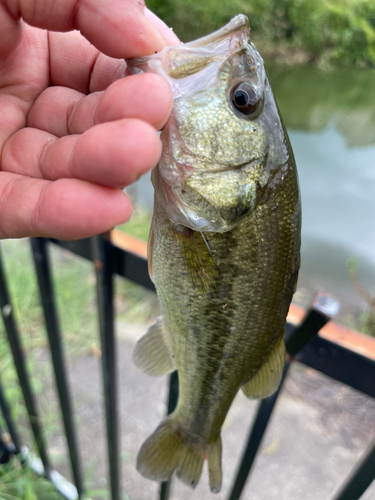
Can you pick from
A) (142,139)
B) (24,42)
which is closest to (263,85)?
(142,139)

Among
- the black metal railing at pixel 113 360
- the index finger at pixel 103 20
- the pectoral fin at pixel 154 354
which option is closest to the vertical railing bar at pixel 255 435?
the black metal railing at pixel 113 360

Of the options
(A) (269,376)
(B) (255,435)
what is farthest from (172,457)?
(A) (269,376)

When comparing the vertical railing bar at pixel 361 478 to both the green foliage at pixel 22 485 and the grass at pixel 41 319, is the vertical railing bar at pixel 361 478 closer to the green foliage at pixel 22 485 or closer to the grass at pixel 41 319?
the grass at pixel 41 319

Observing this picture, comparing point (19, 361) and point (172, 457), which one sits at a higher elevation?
point (172, 457)

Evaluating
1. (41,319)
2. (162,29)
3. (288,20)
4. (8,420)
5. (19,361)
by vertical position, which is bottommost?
(41,319)

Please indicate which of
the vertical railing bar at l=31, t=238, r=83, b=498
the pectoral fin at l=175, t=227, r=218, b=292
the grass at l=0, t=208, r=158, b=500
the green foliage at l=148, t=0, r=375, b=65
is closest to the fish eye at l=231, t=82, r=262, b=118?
the pectoral fin at l=175, t=227, r=218, b=292

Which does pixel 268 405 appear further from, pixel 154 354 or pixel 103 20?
pixel 103 20

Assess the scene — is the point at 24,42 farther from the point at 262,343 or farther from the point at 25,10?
the point at 262,343
